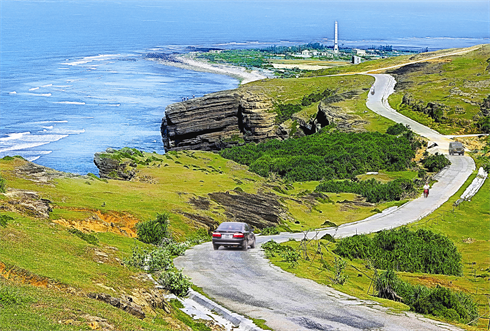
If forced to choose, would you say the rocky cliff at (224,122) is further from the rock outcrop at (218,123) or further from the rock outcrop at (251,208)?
the rock outcrop at (251,208)

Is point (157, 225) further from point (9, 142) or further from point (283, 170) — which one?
point (9, 142)

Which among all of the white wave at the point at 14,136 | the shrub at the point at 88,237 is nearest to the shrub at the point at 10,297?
the shrub at the point at 88,237

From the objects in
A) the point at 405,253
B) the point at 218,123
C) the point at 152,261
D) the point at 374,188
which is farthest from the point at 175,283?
the point at 218,123

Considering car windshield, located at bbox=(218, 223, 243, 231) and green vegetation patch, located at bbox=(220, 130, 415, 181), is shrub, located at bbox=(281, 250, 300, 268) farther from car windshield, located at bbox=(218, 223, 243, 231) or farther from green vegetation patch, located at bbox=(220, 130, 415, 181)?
green vegetation patch, located at bbox=(220, 130, 415, 181)

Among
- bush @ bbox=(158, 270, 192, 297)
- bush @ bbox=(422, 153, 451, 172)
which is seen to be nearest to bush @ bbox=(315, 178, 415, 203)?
bush @ bbox=(422, 153, 451, 172)

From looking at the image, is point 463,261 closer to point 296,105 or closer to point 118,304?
point 118,304

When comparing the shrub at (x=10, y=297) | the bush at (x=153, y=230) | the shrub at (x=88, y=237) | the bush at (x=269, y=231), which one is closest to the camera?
the shrub at (x=10, y=297)

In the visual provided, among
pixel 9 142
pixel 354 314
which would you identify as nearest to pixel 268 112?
pixel 9 142
